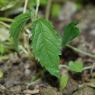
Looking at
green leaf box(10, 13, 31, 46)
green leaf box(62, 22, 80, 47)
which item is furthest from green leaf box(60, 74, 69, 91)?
green leaf box(10, 13, 31, 46)

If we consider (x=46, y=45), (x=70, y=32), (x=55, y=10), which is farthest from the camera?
(x=55, y=10)

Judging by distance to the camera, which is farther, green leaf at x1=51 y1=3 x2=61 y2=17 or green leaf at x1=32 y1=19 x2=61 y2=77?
green leaf at x1=51 y1=3 x2=61 y2=17

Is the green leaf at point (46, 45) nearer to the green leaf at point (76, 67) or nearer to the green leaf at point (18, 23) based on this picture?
the green leaf at point (18, 23)

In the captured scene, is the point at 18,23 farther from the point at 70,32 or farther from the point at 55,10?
the point at 55,10

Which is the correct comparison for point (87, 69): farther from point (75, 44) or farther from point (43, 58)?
point (43, 58)

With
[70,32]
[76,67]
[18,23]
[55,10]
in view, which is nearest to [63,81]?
[76,67]

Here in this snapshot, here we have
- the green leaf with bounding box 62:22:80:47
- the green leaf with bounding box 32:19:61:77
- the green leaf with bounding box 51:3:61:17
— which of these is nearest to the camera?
the green leaf with bounding box 32:19:61:77

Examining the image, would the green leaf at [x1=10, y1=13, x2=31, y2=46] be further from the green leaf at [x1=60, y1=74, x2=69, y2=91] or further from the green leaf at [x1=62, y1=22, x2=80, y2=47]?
the green leaf at [x1=60, y1=74, x2=69, y2=91]

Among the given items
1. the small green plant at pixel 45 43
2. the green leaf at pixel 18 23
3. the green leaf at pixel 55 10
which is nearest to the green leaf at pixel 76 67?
the small green plant at pixel 45 43

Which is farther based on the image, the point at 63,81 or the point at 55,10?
the point at 55,10
